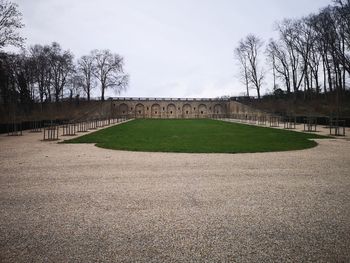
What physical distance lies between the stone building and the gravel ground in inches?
2319

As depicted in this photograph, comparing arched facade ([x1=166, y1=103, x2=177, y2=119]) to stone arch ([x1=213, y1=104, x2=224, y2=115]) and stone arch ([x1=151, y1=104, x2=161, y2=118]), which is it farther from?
stone arch ([x1=213, y1=104, x2=224, y2=115])

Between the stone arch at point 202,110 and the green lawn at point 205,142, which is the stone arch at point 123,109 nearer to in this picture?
the stone arch at point 202,110

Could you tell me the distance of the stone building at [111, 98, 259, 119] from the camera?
66.4 meters

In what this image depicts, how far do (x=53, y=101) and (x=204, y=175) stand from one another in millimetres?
42456

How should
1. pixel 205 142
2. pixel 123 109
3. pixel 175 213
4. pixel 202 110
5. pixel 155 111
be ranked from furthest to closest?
pixel 202 110 < pixel 155 111 < pixel 123 109 < pixel 205 142 < pixel 175 213

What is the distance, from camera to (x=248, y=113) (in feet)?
163

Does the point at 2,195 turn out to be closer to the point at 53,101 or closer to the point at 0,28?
the point at 0,28

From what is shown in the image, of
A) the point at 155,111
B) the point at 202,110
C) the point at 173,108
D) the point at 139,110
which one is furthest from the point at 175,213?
the point at 202,110

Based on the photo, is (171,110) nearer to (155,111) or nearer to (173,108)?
(173,108)

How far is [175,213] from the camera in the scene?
4.30 meters

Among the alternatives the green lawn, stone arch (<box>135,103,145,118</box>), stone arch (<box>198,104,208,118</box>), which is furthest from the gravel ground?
stone arch (<box>198,104,208,118</box>)

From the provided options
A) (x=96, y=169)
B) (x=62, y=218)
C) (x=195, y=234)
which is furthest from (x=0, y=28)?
(x=195, y=234)

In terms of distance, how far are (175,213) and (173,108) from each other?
65080mm

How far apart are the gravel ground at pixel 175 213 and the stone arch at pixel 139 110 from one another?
59358mm
